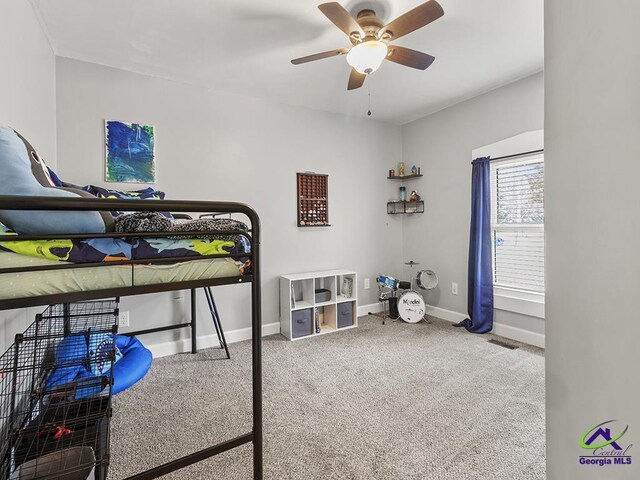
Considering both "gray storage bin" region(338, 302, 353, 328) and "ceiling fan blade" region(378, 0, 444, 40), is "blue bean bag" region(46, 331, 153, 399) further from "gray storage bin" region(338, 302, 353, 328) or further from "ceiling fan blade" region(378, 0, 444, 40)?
"ceiling fan blade" region(378, 0, 444, 40)

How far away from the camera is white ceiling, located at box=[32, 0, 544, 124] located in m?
1.91

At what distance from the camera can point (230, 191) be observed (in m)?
3.05

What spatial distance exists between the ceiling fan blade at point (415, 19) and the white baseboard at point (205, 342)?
110 inches

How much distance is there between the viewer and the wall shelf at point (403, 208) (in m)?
3.96

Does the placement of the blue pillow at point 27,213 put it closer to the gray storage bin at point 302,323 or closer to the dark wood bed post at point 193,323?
the dark wood bed post at point 193,323

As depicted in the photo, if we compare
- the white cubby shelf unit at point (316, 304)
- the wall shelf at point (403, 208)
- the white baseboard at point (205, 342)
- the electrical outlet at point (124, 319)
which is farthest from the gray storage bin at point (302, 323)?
the wall shelf at point (403, 208)

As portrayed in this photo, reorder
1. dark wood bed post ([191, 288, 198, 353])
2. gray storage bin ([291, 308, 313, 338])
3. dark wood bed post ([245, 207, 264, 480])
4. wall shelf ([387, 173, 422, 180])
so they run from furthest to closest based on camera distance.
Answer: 1. wall shelf ([387, 173, 422, 180])
2. gray storage bin ([291, 308, 313, 338])
3. dark wood bed post ([191, 288, 198, 353])
4. dark wood bed post ([245, 207, 264, 480])

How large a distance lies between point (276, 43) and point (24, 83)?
1.60 metres

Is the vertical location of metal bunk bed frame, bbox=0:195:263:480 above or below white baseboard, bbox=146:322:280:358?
above

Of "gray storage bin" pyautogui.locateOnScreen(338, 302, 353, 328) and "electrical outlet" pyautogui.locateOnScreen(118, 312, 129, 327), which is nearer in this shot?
"electrical outlet" pyautogui.locateOnScreen(118, 312, 129, 327)

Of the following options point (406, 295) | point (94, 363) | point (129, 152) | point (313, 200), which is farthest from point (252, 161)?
point (406, 295)

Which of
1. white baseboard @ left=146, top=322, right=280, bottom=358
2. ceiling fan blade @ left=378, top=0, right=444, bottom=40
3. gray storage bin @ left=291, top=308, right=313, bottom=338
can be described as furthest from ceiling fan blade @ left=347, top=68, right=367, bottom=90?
white baseboard @ left=146, top=322, right=280, bottom=358

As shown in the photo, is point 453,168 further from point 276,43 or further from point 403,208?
point 276,43

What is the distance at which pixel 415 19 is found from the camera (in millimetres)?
1697
